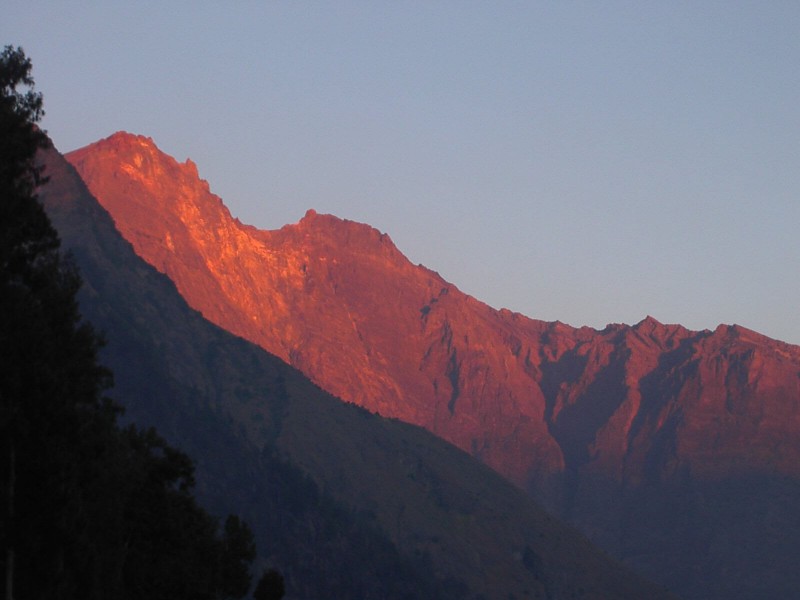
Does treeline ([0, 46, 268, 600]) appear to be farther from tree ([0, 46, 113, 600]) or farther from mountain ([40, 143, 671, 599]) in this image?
mountain ([40, 143, 671, 599])

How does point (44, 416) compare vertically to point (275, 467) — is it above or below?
below

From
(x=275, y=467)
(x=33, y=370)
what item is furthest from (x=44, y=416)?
(x=275, y=467)

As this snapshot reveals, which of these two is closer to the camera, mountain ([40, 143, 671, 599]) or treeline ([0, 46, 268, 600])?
treeline ([0, 46, 268, 600])

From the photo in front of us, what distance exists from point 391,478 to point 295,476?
25.7 metres

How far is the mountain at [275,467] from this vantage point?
157 m

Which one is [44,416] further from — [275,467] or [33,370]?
[275,467]

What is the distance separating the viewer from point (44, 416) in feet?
104

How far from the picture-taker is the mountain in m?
157

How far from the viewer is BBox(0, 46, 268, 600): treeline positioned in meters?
31.0

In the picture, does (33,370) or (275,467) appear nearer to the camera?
(33,370)

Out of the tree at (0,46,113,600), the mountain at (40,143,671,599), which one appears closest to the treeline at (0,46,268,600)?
the tree at (0,46,113,600)

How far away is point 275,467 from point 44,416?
144 metres

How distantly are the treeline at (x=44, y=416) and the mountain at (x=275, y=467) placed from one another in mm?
109666

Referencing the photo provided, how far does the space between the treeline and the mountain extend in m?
110
